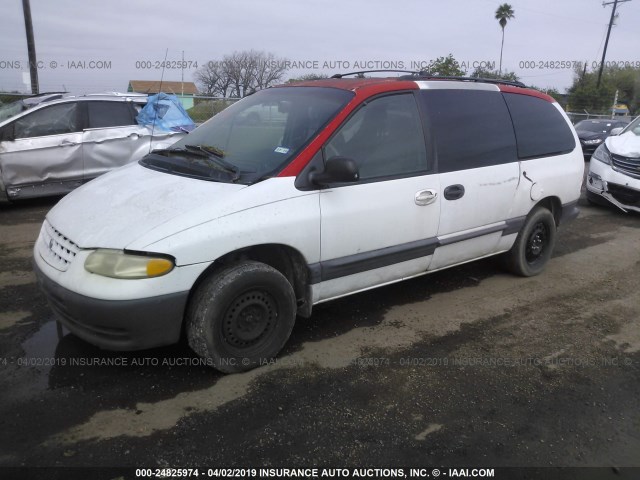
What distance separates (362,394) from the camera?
301 cm

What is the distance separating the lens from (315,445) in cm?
256

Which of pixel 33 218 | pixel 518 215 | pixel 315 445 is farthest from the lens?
pixel 33 218

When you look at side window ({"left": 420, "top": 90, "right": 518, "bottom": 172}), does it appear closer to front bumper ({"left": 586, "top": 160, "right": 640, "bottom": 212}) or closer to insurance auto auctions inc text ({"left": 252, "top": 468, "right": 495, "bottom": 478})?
insurance auto auctions inc text ({"left": 252, "top": 468, "right": 495, "bottom": 478})

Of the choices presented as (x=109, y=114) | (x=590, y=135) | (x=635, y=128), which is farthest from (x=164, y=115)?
(x=590, y=135)

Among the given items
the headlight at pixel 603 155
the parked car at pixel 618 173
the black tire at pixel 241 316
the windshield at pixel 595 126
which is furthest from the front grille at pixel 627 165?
the windshield at pixel 595 126

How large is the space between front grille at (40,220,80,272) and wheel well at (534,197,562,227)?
160 inches

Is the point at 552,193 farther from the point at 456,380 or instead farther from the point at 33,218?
the point at 33,218

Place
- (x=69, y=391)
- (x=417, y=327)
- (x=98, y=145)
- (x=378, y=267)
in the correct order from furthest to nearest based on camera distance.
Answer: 1. (x=98, y=145)
2. (x=417, y=327)
3. (x=378, y=267)
4. (x=69, y=391)

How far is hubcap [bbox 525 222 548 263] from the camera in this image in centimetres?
497

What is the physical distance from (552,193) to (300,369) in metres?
3.13

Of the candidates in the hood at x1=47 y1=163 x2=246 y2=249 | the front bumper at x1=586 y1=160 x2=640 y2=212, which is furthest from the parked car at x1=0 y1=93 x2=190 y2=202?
the front bumper at x1=586 y1=160 x2=640 y2=212

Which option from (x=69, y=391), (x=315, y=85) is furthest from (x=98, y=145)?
(x=69, y=391)

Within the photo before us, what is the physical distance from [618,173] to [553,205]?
3.47 meters

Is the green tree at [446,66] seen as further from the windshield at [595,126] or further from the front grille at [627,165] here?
the front grille at [627,165]
